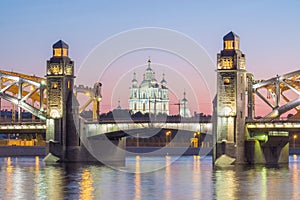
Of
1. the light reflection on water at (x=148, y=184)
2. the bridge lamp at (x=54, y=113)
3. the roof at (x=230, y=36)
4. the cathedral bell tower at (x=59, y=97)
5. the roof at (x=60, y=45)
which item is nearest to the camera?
the light reflection on water at (x=148, y=184)

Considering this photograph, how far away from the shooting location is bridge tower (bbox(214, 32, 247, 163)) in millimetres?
127812

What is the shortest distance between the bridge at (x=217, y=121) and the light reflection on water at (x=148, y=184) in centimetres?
1186

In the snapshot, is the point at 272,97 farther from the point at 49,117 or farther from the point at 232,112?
the point at 49,117

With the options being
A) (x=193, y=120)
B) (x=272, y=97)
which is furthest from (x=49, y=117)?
(x=272, y=97)

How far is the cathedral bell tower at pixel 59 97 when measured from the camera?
138750mm

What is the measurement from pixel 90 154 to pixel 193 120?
17.7 meters

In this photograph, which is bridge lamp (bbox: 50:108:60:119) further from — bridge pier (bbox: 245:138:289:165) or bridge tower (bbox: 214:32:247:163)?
bridge pier (bbox: 245:138:289:165)

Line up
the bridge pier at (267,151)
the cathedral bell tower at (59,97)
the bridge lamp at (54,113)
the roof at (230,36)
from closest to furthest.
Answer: the roof at (230,36) < the bridge pier at (267,151) < the cathedral bell tower at (59,97) < the bridge lamp at (54,113)

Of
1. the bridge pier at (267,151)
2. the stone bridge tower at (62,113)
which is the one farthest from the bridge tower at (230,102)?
the stone bridge tower at (62,113)

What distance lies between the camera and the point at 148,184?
9006 centimetres

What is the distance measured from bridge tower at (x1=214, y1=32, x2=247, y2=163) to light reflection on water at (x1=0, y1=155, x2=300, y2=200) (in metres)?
11.2

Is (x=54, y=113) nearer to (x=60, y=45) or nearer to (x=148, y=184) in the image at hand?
(x=60, y=45)

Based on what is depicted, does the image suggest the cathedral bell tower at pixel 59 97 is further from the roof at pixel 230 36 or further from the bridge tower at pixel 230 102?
the roof at pixel 230 36

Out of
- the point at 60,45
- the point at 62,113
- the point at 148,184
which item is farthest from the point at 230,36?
the point at 148,184
